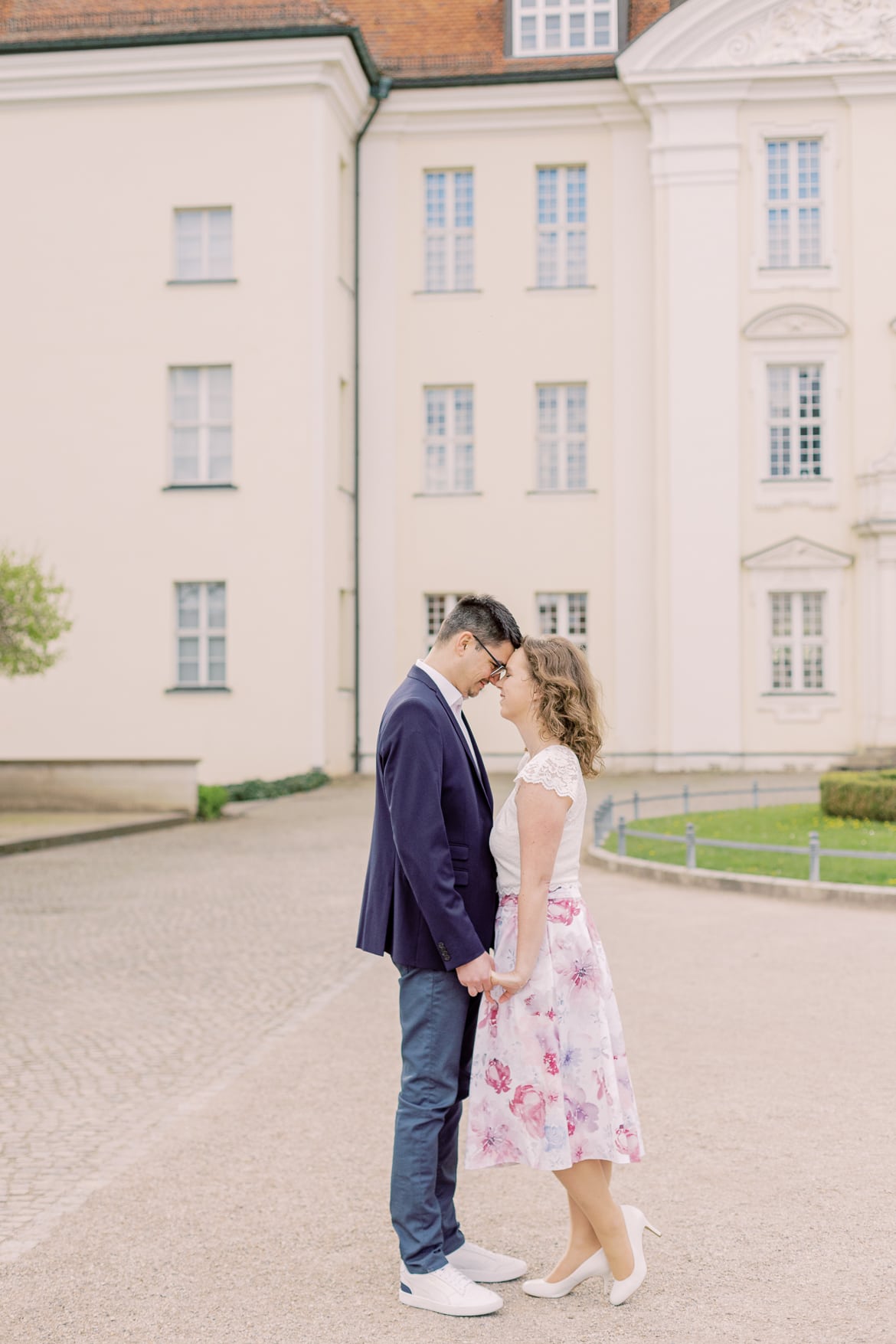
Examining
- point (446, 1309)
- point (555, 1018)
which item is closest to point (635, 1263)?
point (446, 1309)

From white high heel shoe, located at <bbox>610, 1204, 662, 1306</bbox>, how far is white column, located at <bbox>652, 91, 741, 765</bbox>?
24717mm

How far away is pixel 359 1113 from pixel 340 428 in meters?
24.0

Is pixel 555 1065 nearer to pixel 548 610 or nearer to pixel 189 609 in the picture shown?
pixel 189 609

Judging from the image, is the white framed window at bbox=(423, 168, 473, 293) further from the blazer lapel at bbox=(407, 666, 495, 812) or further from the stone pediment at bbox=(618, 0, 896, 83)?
the blazer lapel at bbox=(407, 666, 495, 812)

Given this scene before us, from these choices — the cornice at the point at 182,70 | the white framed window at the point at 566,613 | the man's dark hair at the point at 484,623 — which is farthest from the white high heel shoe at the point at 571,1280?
the cornice at the point at 182,70

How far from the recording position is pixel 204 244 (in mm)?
28531

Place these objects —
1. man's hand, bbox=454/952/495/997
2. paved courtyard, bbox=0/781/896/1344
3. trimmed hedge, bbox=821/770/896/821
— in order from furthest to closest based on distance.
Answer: trimmed hedge, bbox=821/770/896/821
man's hand, bbox=454/952/495/997
paved courtyard, bbox=0/781/896/1344

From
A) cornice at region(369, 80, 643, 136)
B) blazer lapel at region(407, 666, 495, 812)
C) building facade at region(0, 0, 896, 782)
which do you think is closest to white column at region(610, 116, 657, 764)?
building facade at region(0, 0, 896, 782)

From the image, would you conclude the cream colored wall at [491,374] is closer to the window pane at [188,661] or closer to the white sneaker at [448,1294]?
the window pane at [188,661]

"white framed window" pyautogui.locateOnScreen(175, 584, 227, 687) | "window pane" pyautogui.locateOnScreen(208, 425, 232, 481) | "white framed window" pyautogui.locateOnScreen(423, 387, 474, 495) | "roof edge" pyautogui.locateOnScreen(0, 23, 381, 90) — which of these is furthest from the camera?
"white framed window" pyautogui.locateOnScreen(423, 387, 474, 495)

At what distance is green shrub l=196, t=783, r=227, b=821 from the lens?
20.8 metres

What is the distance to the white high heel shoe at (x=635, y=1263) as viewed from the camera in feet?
13.6

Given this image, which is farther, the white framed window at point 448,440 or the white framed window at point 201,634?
the white framed window at point 448,440

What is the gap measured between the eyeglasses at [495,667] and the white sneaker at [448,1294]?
1625 millimetres
